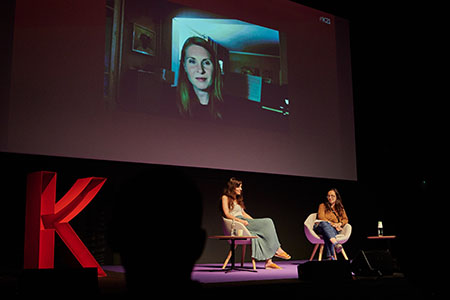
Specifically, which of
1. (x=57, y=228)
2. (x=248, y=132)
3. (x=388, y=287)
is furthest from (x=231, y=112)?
(x=388, y=287)

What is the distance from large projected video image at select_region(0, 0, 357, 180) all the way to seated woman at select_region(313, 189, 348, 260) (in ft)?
1.71

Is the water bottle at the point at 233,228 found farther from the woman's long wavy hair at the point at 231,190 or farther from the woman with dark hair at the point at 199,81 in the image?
the woman with dark hair at the point at 199,81

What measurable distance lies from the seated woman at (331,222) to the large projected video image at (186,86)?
52 cm

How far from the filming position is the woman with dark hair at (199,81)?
199 inches

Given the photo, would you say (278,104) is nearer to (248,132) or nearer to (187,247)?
(248,132)

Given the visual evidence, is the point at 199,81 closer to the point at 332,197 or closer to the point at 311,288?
the point at 332,197

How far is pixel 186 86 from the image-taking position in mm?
5074

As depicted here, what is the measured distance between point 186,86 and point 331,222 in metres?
2.34

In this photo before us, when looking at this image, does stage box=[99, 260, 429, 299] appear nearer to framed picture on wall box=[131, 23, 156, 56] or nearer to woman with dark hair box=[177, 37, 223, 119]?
woman with dark hair box=[177, 37, 223, 119]

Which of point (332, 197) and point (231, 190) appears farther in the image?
point (332, 197)

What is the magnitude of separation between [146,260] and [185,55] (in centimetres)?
448

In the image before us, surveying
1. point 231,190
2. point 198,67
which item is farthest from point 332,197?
point 198,67

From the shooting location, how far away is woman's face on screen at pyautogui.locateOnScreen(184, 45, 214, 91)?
199 inches

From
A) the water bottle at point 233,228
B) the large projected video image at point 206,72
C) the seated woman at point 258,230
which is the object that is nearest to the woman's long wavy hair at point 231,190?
the seated woman at point 258,230
